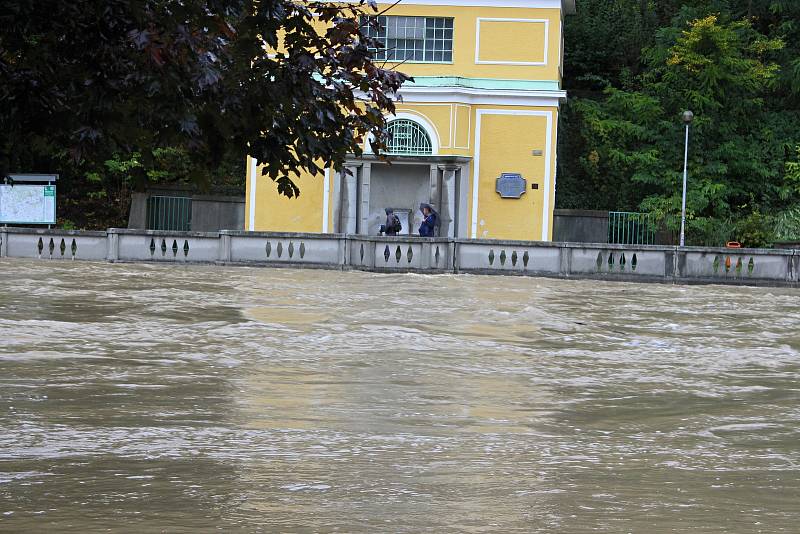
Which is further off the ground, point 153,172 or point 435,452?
point 153,172

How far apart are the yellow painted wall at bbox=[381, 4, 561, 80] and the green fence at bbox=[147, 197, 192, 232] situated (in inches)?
336

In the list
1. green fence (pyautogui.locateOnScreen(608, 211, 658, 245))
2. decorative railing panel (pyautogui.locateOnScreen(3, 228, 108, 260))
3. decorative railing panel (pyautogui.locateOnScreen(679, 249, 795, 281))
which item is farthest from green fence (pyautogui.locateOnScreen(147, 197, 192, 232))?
decorative railing panel (pyautogui.locateOnScreen(679, 249, 795, 281))

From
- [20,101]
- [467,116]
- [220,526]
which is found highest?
[467,116]

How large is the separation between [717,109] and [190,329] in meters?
27.2

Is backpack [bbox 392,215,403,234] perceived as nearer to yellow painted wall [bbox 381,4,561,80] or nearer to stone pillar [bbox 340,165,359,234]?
stone pillar [bbox 340,165,359,234]

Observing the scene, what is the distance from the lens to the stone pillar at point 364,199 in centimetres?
3591

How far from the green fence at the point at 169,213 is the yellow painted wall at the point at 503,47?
8.52m

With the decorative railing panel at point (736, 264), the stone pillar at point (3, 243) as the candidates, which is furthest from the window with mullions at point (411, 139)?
the stone pillar at point (3, 243)

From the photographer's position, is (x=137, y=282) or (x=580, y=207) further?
(x=580, y=207)

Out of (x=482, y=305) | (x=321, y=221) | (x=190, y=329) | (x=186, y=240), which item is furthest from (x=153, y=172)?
(x=190, y=329)

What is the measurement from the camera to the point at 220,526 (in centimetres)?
729

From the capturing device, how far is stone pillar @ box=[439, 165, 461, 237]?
35.4 metres

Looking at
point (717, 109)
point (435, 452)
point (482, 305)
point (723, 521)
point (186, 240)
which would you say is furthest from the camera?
point (717, 109)

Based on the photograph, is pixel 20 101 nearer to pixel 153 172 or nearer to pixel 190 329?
pixel 190 329
